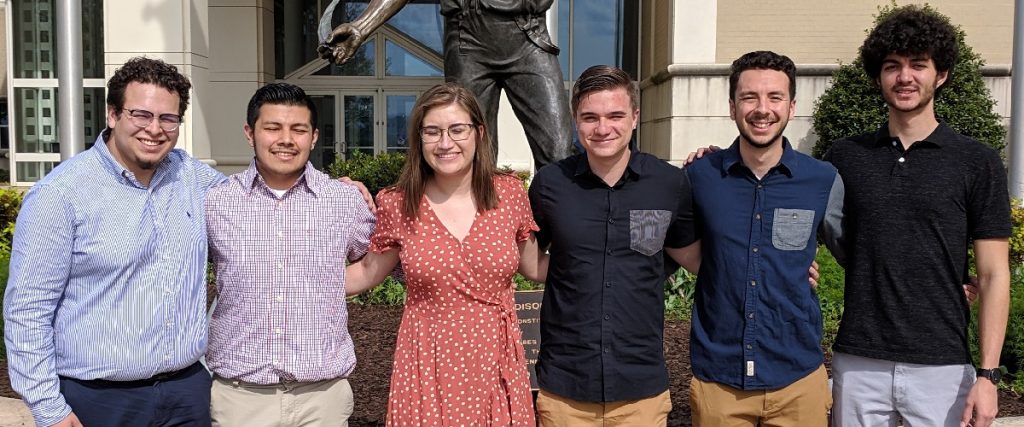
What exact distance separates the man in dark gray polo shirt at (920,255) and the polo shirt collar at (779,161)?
21cm

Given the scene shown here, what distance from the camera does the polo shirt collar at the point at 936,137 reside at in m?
2.65

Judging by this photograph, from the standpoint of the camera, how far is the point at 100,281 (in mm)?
2395


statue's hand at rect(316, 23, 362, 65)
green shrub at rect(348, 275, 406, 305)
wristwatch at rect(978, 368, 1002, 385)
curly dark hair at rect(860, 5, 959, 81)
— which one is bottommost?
green shrub at rect(348, 275, 406, 305)

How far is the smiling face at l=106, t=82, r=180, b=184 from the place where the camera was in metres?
2.45

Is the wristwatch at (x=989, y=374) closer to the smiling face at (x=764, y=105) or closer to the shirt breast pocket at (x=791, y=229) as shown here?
the shirt breast pocket at (x=791, y=229)

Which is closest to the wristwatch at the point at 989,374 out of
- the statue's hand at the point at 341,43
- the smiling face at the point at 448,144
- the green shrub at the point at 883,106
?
the smiling face at the point at 448,144

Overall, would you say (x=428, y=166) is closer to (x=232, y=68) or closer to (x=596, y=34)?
(x=232, y=68)

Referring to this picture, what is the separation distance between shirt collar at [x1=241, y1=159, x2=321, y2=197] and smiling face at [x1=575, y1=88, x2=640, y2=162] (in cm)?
89

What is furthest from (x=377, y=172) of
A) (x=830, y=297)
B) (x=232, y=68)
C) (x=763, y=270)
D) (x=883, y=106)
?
(x=763, y=270)

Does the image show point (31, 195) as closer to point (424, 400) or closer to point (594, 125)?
point (424, 400)

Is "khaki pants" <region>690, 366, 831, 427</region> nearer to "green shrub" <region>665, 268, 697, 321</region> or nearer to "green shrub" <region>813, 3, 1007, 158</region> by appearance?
"green shrub" <region>665, 268, 697, 321</region>

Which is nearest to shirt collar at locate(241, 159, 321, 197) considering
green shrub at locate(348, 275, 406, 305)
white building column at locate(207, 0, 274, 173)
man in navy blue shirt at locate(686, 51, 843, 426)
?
man in navy blue shirt at locate(686, 51, 843, 426)

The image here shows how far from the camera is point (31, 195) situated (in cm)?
234

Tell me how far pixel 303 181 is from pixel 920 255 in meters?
1.99
